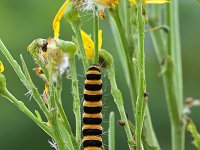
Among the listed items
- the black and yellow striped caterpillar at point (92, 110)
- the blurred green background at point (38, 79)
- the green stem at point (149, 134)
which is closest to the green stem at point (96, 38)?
the black and yellow striped caterpillar at point (92, 110)

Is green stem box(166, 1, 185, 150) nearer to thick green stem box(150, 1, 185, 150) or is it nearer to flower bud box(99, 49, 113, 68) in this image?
thick green stem box(150, 1, 185, 150)

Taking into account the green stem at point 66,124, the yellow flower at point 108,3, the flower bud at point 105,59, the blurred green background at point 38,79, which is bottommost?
the green stem at point 66,124

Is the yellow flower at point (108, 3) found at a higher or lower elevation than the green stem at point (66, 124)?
higher

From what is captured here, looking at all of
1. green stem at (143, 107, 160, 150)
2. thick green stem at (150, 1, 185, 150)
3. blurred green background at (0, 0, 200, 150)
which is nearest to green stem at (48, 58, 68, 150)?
green stem at (143, 107, 160, 150)

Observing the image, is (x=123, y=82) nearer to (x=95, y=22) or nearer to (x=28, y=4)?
(x=28, y=4)

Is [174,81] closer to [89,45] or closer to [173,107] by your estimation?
[173,107]

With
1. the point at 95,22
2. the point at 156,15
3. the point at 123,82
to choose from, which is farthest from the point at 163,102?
the point at 95,22

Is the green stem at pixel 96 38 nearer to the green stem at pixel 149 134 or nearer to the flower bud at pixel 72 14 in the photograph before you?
the flower bud at pixel 72 14
